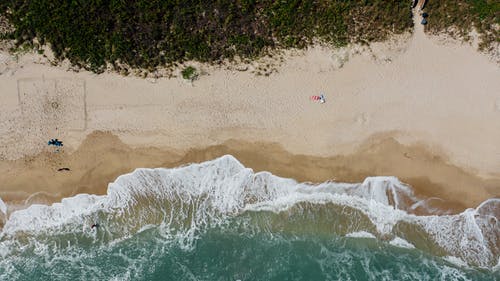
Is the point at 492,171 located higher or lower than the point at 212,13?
lower

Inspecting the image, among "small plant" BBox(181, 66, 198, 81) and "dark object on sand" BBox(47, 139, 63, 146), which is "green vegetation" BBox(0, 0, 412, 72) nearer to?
"small plant" BBox(181, 66, 198, 81)


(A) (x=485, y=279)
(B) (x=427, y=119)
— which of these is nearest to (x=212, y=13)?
(B) (x=427, y=119)

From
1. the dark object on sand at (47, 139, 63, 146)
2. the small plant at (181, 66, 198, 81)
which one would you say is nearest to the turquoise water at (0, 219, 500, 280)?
the dark object on sand at (47, 139, 63, 146)

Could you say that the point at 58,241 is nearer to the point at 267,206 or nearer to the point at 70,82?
the point at 70,82

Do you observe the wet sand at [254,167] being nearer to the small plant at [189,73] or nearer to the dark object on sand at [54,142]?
the dark object on sand at [54,142]

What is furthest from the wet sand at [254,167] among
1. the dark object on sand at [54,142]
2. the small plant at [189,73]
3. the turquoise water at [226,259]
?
the small plant at [189,73]

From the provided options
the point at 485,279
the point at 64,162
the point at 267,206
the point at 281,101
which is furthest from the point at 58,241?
the point at 485,279

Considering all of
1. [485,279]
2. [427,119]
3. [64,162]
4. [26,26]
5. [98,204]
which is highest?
[26,26]
